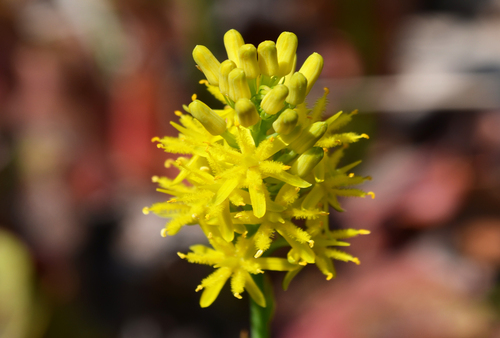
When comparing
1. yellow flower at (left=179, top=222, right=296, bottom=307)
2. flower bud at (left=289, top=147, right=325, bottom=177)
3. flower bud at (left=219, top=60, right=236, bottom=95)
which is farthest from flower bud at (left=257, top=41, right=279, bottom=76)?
yellow flower at (left=179, top=222, right=296, bottom=307)

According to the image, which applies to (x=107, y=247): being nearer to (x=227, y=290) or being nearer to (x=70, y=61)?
(x=227, y=290)

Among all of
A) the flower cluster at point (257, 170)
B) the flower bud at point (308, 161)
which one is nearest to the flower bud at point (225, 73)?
the flower cluster at point (257, 170)

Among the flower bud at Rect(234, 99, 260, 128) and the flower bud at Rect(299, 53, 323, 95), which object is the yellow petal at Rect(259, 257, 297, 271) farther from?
the flower bud at Rect(299, 53, 323, 95)

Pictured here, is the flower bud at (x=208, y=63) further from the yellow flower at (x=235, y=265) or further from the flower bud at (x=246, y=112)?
the yellow flower at (x=235, y=265)

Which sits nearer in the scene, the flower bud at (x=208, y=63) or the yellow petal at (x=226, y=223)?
the yellow petal at (x=226, y=223)

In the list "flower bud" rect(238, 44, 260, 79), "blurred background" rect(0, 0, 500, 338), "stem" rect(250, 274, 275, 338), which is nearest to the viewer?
"flower bud" rect(238, 44, 260, 79)

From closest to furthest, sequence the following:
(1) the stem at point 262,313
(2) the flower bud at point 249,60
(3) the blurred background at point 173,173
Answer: (2) the flower bud at point 249,60
(1) the stem at point 262,313
(3) the blurred background at point 173,173
